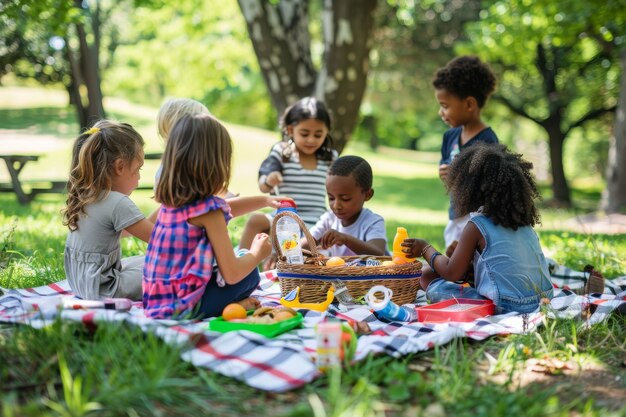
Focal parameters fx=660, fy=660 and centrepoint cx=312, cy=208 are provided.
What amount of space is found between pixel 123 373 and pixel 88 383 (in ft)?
0.65

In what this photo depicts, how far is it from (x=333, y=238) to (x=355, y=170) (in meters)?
0.49

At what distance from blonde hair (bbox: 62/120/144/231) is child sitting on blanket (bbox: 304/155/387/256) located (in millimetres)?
1381

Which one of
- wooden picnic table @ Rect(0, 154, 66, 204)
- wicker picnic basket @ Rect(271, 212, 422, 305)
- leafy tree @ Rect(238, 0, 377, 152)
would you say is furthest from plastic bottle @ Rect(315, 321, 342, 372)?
wooden picnic table @ Rect(0, 154, 66, 204)

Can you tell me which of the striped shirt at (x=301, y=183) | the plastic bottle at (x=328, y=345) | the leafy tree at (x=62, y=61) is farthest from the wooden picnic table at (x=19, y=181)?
the plastic bottle at (x=328, y=345)

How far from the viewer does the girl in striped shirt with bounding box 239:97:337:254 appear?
539 cm

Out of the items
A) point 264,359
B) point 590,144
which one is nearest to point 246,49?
point 590,144

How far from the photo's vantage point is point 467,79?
5379mm

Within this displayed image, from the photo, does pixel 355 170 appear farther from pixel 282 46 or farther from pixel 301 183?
pixel 282 46

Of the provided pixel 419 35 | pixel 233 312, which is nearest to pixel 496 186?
pixel 233 312

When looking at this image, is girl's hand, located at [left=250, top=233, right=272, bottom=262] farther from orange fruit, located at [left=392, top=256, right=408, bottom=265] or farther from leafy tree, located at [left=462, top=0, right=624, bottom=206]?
leafy tree, located at [left=462, top=0, right=624, bottom=206]

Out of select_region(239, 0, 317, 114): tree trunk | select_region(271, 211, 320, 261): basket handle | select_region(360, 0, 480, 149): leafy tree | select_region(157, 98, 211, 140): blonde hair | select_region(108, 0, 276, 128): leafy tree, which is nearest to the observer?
select_region(271, 211, 320, 261): basket handle

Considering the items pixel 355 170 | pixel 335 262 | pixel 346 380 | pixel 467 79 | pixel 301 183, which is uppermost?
pixel 467 79

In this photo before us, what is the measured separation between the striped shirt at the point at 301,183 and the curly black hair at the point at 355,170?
963mm

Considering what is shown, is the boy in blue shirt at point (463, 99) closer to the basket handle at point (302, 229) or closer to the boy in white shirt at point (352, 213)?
the boy in white shirt at point (352, 213)
